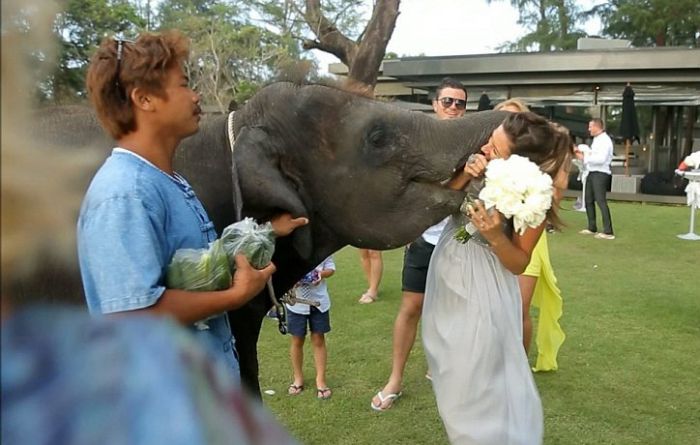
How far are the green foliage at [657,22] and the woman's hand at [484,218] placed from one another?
105ft

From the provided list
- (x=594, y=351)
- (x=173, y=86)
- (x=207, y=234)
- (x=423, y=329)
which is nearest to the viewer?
(x=173, y=86)

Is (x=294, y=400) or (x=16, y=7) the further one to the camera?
(x=294, y=400)

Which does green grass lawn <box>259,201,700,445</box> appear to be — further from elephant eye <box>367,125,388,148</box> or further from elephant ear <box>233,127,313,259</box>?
elephant ear <box>233,127,313,259</box>

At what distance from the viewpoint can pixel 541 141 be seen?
3.88 m

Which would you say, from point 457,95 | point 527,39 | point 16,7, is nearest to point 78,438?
point 16,7

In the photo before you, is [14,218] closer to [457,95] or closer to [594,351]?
[457,95]

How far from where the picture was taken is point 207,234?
7.72 ft

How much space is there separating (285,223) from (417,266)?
102 inches

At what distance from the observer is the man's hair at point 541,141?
3.70 m

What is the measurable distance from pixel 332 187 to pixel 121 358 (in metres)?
2.63

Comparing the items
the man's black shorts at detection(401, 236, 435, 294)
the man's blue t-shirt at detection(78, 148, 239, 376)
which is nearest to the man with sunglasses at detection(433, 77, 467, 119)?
the man's black shorts at detection(401, 236, 435, 294)

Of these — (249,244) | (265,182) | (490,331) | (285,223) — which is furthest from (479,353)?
(249,244)

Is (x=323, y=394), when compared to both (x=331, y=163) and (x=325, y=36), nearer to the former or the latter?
(x=331, y=163)

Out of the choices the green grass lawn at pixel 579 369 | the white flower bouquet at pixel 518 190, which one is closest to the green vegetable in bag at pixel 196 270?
the white flower bouquet at pixel 518 190
